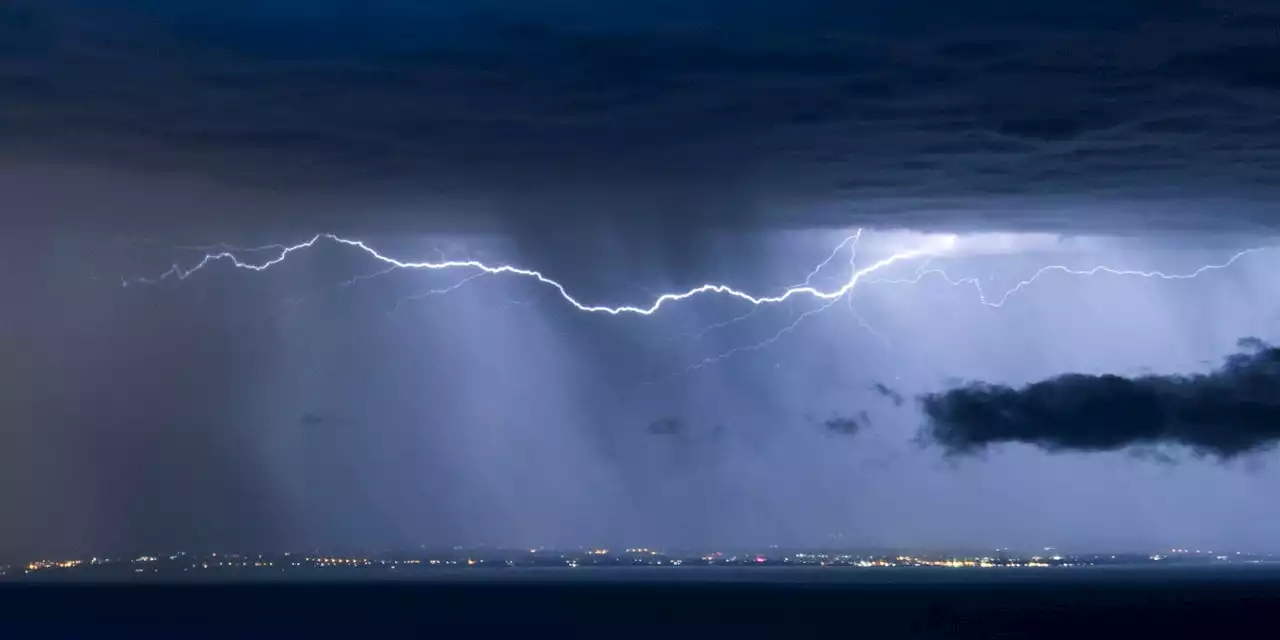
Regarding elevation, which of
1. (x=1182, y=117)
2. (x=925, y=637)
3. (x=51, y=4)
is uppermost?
(x=1182, y=117)

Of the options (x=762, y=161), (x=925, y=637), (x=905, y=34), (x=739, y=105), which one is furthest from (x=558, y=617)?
(x=905, y=34)

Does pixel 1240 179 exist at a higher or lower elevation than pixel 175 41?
higher

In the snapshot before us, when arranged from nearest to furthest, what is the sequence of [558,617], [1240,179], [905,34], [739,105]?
[905,34] → [739,105] → [1240,179] → [558,617]

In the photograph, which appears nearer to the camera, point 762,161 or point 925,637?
point 762,161

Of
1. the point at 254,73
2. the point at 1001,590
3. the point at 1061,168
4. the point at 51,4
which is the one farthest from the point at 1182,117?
the point at 1001,590

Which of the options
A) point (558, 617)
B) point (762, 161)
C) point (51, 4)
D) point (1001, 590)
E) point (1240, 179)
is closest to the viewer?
point (51, 4)

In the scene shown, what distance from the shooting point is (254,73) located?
1587cm

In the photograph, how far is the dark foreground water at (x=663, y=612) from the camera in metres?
41.2

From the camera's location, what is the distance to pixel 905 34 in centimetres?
1401

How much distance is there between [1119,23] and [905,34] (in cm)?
210

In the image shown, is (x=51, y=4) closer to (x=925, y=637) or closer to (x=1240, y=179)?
(x=1240, y=179)

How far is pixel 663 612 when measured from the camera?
5319cm

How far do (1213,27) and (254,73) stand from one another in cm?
1052

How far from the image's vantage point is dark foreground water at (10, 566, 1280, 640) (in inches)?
1624
